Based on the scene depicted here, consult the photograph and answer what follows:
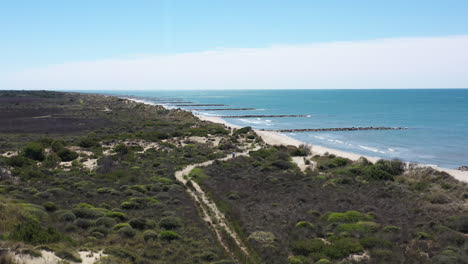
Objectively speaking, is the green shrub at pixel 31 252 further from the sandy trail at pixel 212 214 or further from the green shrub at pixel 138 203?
the green shrub at pixel 138 203

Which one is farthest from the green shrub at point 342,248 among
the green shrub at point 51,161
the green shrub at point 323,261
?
the green shrub at point 51,161

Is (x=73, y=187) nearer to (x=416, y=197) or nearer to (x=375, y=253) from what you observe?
(x=375, y=253)

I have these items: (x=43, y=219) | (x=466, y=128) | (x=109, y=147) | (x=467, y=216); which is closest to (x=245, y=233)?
(x=43, y=219)

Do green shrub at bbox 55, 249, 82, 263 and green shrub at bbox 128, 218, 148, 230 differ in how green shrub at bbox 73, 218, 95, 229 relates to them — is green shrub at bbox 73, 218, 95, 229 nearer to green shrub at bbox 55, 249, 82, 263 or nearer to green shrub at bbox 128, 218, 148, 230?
green shrub at bbox 128, 218, 148, 230

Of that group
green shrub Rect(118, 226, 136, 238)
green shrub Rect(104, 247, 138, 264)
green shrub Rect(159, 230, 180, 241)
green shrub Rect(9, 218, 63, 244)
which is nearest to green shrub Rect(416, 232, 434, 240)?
green shrub Rect(159, 230, 180, 241)

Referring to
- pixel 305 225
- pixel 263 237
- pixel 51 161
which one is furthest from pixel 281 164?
pixel 51 161
